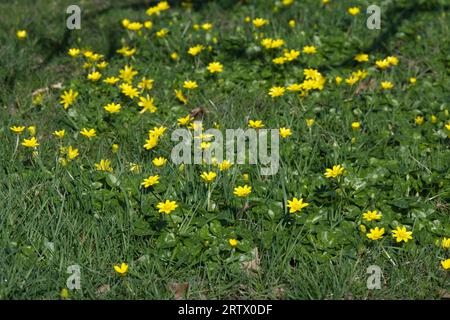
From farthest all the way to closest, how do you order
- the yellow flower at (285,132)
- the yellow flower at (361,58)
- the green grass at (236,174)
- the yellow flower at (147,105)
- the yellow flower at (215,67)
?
the yellow flower at (361,58), the yellow flower at (215,67), the yellow flower at (147,105), the yellow flower at (285,132), the green grass at (236,174)

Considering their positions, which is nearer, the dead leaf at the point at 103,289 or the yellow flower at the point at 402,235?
the dead leaf at the point at 103,289

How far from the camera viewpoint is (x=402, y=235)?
325 centimetres

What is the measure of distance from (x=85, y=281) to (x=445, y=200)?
1.88 metres

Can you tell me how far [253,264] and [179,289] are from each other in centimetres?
37

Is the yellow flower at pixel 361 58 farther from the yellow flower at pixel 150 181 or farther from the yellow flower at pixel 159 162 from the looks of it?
the yellow flower at pixel 150 181

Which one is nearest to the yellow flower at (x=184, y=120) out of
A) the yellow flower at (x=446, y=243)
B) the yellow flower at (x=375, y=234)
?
the yellow flower at (x=375, y=234)

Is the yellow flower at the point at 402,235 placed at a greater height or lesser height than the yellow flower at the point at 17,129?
lesser

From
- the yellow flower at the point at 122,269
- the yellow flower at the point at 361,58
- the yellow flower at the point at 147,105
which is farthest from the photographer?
the yellow flower at the point at 361,58

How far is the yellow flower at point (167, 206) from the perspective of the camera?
3.28 meters

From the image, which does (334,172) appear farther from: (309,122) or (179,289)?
(179,289)

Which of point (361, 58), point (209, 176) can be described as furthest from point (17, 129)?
point (361, 58)

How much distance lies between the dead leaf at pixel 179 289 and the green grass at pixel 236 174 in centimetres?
2
